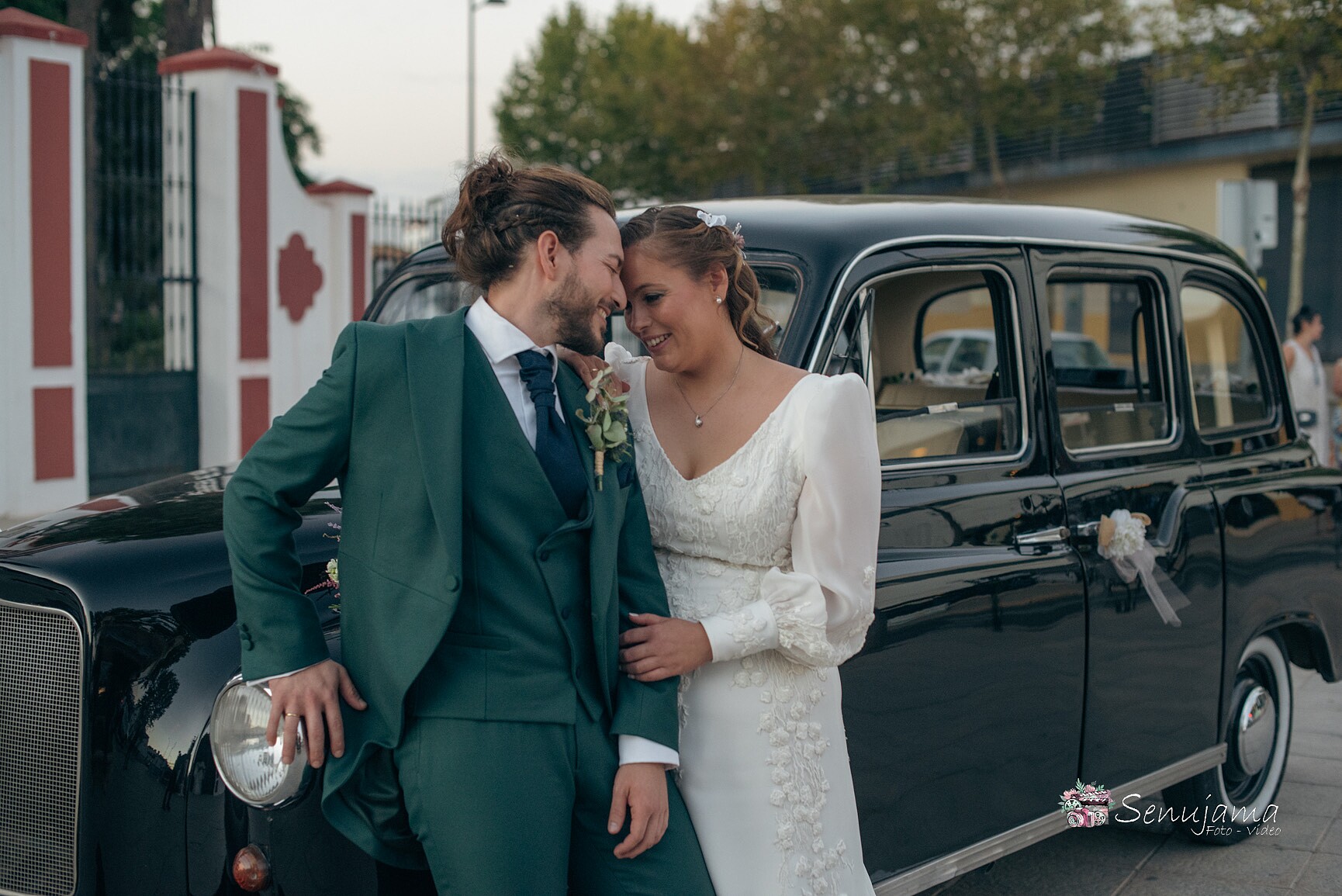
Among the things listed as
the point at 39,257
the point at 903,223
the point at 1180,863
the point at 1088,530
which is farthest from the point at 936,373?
the point at 39,257

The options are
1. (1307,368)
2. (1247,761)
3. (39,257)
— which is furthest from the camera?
(39,257)

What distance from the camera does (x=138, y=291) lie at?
13000mm

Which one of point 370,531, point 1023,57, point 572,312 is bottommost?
point 370,531

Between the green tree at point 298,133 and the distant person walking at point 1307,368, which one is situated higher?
the green tree at point 298,133

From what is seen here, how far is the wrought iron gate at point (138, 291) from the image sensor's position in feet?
40.0

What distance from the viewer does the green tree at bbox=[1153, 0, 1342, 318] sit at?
16.5m

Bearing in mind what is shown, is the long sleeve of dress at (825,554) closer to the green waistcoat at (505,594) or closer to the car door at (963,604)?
the green waistcoat at (505,594)

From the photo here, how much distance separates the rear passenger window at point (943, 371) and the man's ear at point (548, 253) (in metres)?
1.29

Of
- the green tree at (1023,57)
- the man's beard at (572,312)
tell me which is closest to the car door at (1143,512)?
the man's beard at (572,312)

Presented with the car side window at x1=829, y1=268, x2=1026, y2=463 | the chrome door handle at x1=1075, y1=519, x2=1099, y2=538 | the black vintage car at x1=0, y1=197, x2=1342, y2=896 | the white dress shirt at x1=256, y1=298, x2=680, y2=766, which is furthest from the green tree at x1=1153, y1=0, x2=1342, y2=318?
the white dress shirt at x1=256, y1=298, x2=680, y2=766

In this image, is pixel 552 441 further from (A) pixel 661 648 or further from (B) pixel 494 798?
(B) pixel 494 798

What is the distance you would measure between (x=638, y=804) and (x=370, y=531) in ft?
2.10

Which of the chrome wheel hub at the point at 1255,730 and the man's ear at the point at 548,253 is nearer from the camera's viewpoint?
the man's ear at the point at 548,253

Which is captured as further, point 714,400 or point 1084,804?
point 1084,804
